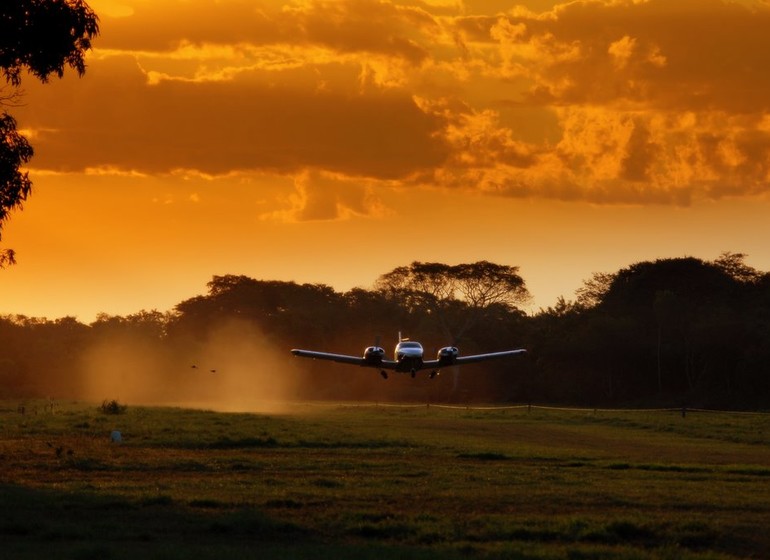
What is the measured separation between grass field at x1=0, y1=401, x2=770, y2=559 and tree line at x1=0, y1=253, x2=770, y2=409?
159 feet

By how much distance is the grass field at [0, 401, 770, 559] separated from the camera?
2419 centimetres

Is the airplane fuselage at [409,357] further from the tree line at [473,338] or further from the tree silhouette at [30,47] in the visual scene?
the tree silhouette at [30,47]

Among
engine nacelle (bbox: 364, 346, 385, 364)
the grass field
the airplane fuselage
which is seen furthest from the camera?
engine nacelle (bbox: 364, 346, 385, 364)

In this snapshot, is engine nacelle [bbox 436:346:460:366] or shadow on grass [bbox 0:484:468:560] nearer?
shadow on grass [bbox 0:484:468:560]

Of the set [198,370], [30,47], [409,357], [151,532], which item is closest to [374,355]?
[409,357]

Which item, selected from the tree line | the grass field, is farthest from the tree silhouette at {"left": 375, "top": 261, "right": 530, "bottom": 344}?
the grass field

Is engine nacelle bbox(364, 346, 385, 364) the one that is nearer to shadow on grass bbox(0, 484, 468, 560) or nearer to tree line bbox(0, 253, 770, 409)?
tree line bbox(0, 253, 770, 409)

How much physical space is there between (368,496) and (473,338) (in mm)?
107271

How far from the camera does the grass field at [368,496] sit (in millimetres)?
24188

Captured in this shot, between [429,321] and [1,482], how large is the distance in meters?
106

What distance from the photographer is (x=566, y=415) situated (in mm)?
88125

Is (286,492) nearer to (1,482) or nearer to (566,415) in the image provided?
(1,482)

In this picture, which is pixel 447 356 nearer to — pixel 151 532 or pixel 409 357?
pixel 409 357

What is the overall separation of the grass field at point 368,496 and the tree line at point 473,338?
48.4 meters
